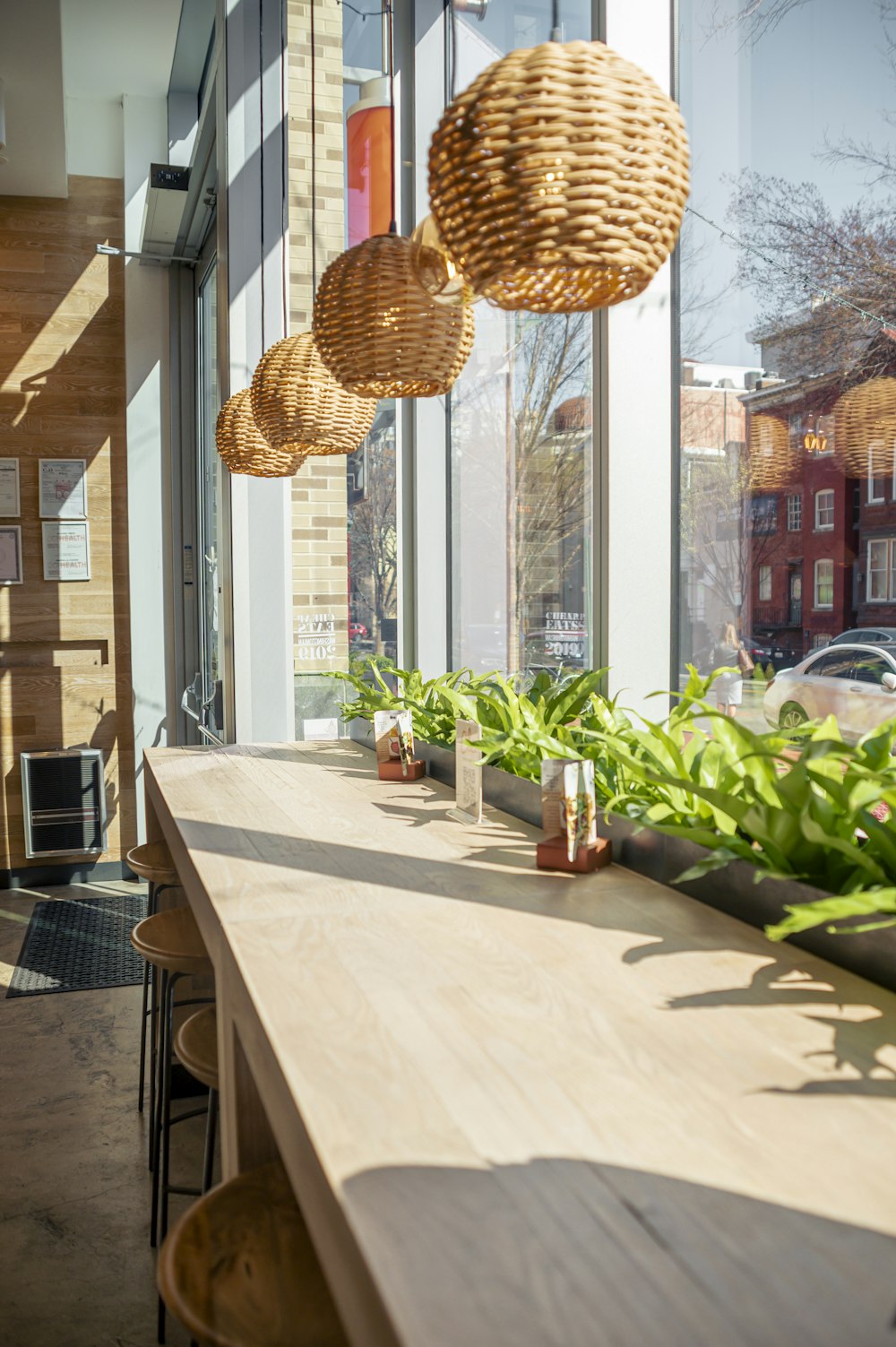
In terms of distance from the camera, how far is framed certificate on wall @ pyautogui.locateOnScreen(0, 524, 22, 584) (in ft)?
18.3

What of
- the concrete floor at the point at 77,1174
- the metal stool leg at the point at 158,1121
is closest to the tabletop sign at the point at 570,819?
the metal stool leg at the point at 158,1121

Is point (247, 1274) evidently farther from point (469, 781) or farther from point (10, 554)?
point (10, 554)

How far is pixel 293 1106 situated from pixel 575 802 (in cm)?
86

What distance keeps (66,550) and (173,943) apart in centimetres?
373

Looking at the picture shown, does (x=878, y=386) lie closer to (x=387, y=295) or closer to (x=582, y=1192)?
(x=387, y=295)

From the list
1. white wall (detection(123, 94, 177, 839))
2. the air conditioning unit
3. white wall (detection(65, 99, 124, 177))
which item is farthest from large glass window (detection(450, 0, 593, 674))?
white wall (detection(65, 99, 124, 177))

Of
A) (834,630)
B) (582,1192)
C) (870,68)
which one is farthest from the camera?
(834,630)

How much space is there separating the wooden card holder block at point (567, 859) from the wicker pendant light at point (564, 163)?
38.0 inches

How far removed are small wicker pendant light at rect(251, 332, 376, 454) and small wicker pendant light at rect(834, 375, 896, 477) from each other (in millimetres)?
1137

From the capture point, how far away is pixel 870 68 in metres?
1.49

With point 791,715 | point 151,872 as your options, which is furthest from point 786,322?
point 151,872

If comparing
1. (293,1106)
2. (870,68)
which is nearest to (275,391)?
(870,68)

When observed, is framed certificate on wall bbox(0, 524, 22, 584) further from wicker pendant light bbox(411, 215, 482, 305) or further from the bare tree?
the bare tree

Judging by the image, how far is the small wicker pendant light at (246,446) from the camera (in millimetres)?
3004
